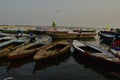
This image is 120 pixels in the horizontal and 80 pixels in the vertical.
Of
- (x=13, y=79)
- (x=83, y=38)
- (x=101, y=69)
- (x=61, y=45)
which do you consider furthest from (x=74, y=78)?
(x=83, y=38)

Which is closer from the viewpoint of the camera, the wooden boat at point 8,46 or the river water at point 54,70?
the river water at point 54,70

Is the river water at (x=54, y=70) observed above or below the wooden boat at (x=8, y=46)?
below

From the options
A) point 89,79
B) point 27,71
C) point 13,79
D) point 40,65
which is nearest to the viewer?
point 13,79

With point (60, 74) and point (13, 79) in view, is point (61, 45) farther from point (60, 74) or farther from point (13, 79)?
point (13, 79)

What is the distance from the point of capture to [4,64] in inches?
671

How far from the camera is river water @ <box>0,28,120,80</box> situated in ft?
47.1

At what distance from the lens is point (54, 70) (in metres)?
16.1

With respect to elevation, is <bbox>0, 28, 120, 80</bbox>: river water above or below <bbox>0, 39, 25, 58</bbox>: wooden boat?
below

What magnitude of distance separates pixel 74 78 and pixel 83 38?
29.7 m

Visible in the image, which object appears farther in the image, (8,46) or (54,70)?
(8,46)

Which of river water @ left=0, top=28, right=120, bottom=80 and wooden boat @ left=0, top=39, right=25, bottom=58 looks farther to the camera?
wooden boat @ left=0, top=39, right=25, bottom=58

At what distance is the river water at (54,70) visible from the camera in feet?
47.1

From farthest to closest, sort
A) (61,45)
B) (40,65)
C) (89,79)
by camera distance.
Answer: (61,45), (40,65), (89,79)

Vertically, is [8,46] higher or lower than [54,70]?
higher
